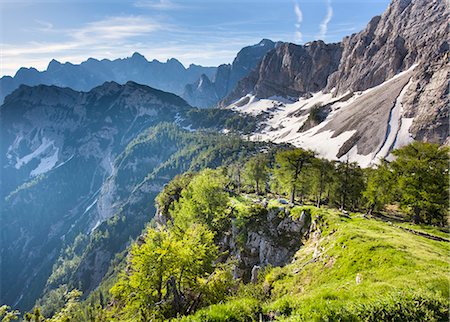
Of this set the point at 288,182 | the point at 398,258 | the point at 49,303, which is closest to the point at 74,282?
the point at 49,303

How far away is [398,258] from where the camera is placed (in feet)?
73.8

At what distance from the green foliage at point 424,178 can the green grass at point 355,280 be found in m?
7.55

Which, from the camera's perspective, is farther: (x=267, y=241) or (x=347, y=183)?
(x=347, y=183)

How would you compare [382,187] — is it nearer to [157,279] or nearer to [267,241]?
[267,241]

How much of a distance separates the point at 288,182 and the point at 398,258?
38.6m

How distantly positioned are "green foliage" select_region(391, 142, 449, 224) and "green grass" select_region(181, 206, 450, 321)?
7.55 metres

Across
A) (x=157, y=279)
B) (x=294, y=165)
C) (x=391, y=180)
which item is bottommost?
(x=157, y=279)

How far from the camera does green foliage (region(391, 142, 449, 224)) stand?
47.0 meters

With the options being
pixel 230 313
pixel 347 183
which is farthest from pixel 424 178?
pixel 230 313

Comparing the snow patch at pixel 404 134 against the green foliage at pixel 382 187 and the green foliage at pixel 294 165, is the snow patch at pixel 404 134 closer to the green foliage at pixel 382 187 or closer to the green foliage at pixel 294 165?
the green foliage at pixel 382 187

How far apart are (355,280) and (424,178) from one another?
121 ft

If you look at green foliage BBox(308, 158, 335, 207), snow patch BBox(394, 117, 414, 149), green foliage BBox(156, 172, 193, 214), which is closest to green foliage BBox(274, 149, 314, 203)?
green foliage BBox(308, 158, 335, 207)

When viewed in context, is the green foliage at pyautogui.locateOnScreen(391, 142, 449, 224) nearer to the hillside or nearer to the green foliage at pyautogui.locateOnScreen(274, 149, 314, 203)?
the hillside

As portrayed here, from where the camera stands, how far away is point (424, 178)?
4822 cm
